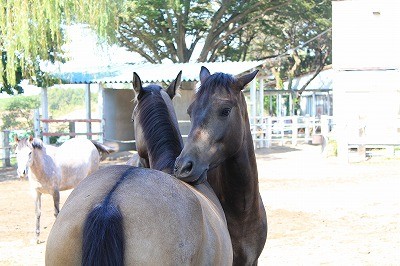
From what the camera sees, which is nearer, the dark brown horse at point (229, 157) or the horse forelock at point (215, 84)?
the dark brown horse at point (229, 157)

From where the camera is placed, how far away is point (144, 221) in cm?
205

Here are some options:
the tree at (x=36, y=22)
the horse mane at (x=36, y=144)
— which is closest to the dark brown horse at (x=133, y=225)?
the horse mane at (x=36, y=144)

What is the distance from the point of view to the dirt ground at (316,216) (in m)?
6.83

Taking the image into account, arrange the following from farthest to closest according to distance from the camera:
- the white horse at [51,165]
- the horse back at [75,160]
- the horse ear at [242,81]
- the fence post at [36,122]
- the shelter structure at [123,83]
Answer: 1. the shelter structure at [123,83]
2. the fence post at [36,122]
3. the horse back at [75,160]
4. the white horse at [51,165]
5. the horse ear at [242,81]

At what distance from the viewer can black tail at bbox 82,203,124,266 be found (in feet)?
6.34

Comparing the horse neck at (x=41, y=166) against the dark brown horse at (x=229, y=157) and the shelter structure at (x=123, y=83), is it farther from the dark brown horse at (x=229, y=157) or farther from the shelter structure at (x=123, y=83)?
the shelter structure at (x=123, y=83)

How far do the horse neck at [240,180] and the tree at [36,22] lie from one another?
9549 mm

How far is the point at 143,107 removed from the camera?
371 centimetres

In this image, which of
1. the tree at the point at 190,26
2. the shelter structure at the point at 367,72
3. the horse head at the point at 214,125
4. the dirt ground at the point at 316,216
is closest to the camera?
the horse head at the point at 214,125

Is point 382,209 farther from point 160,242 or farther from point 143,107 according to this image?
point 160,242

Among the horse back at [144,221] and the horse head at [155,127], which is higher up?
the horse head at [155,127]

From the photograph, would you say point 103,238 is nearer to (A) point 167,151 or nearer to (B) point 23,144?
(A) point 167,151

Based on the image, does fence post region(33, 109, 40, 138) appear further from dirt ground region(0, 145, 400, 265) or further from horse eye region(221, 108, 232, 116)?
horse eye region(221, 108, 232, 116)

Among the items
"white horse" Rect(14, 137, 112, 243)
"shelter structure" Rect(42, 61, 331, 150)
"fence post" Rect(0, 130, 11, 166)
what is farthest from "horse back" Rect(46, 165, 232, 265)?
"shelter structure" Rect(42, 61, 331, 150)
